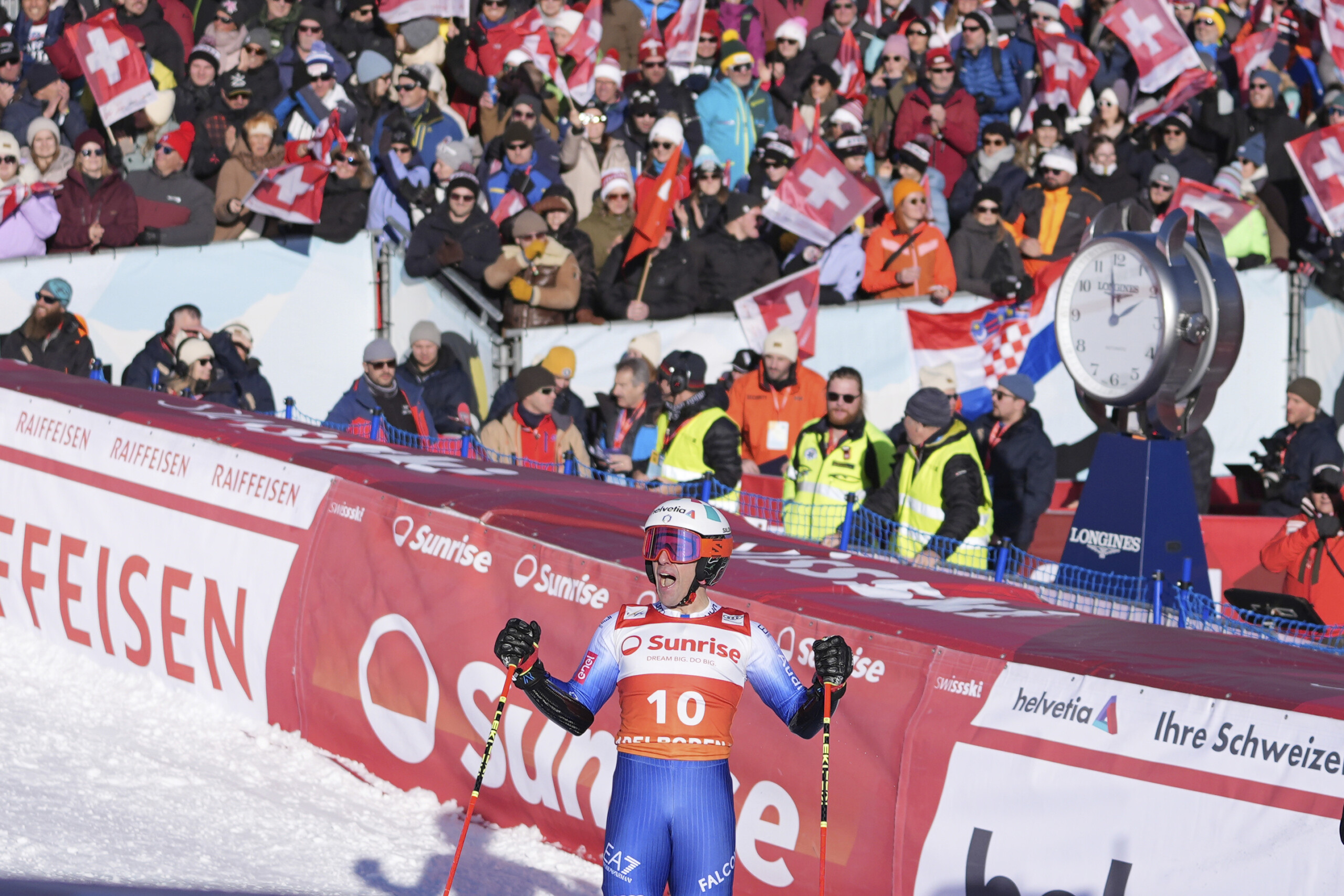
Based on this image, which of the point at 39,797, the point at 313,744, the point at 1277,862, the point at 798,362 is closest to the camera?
the point at 1277,862

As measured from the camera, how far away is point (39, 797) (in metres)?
6.43

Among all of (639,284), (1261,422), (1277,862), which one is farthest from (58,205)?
(1277,862)

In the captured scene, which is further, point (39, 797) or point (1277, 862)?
point (39, 797)

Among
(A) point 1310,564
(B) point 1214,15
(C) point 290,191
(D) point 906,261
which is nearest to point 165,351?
(C) point 290,191

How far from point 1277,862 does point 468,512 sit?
373cm

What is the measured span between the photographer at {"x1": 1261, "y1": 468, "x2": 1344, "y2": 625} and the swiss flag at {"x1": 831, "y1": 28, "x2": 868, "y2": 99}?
816 centimetres

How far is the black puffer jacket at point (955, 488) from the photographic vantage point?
7.84 m

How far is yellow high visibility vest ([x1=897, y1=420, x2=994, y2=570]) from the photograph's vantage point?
7895mm

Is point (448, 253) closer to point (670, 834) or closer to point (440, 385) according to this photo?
point (440, 385)

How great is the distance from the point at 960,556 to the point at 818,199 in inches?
195

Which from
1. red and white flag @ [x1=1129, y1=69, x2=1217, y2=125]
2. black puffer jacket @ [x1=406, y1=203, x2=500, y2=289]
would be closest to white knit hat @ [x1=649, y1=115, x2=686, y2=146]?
black puffer jacket @ [x1=406, y1=203, x2=500, y2=289]

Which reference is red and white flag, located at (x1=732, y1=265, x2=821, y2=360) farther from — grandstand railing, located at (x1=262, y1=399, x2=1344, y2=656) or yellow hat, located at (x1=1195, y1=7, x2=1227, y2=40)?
yellow hat, located at (x1=1195, y1=7, x2=1227, y2=40)

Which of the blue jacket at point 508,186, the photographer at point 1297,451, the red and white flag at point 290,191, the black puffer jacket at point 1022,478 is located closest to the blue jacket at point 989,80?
the blue jacket at point 508,186

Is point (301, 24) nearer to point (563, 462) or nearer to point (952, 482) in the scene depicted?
point (563, 462)
